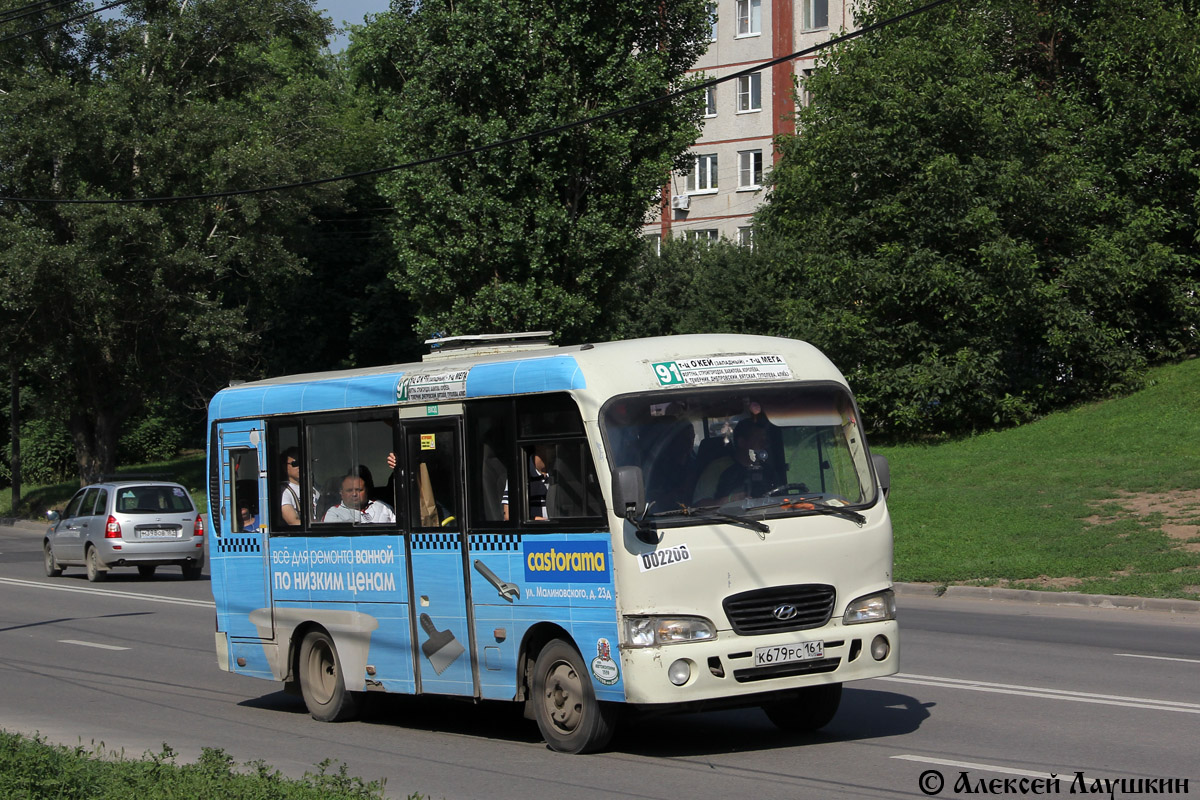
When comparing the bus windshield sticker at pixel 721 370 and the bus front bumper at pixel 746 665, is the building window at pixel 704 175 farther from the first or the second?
the bus front bumper at pixel 746 665

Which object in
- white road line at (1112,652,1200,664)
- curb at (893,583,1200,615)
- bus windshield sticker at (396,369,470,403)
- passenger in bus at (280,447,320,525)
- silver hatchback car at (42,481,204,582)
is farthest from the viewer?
silver hatchback car at (42,481,204,582)

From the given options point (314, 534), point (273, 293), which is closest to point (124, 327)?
point (273, 293)

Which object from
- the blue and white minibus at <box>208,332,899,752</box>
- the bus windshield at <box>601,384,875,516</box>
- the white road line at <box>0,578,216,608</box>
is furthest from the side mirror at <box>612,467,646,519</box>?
the white road line at <box>0,578,216,608</box>

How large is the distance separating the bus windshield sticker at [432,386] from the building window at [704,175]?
55.0 m

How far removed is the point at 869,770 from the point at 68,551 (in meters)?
21.0

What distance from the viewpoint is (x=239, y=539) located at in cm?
1175

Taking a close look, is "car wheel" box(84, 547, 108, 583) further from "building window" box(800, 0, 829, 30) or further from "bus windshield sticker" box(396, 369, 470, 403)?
"building window" box(800, 0, 829, 30)

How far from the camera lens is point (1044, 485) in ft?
83.5

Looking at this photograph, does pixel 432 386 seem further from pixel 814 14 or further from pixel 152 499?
pixel 814 14

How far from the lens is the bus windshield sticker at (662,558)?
8203mm

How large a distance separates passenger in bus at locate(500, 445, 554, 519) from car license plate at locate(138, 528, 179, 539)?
17250 mm

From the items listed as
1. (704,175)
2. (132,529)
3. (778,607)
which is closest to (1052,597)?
(778,607)

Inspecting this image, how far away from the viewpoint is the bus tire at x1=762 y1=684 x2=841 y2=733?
29.8 ft

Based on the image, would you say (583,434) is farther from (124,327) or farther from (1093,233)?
(124,327)
